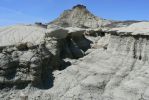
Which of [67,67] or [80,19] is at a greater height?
[80,19]

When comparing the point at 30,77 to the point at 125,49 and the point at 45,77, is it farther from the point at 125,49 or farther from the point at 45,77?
the point at 125,49

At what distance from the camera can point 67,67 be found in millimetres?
25406

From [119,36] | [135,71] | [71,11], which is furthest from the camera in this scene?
[71,11]

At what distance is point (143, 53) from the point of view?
24.1 metres

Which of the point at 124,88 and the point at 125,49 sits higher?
the point at 125,49

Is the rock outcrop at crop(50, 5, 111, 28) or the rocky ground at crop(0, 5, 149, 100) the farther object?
the rock outcrop at crop(50, 5, 111, 28)

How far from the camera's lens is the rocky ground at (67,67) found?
2244 cm

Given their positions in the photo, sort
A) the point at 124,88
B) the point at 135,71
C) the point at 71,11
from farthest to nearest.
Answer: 1. the point at 71,11
2. the point at 135,71
3. the point at 124,88

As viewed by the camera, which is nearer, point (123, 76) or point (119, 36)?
point (123, 76)

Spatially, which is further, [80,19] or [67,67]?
[80,19]

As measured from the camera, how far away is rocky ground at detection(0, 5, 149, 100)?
2244cm

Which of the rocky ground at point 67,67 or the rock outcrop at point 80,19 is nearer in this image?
the rocky ground at point 67,67

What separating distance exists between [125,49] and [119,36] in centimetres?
93

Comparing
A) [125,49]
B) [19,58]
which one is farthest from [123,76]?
[19,58]
